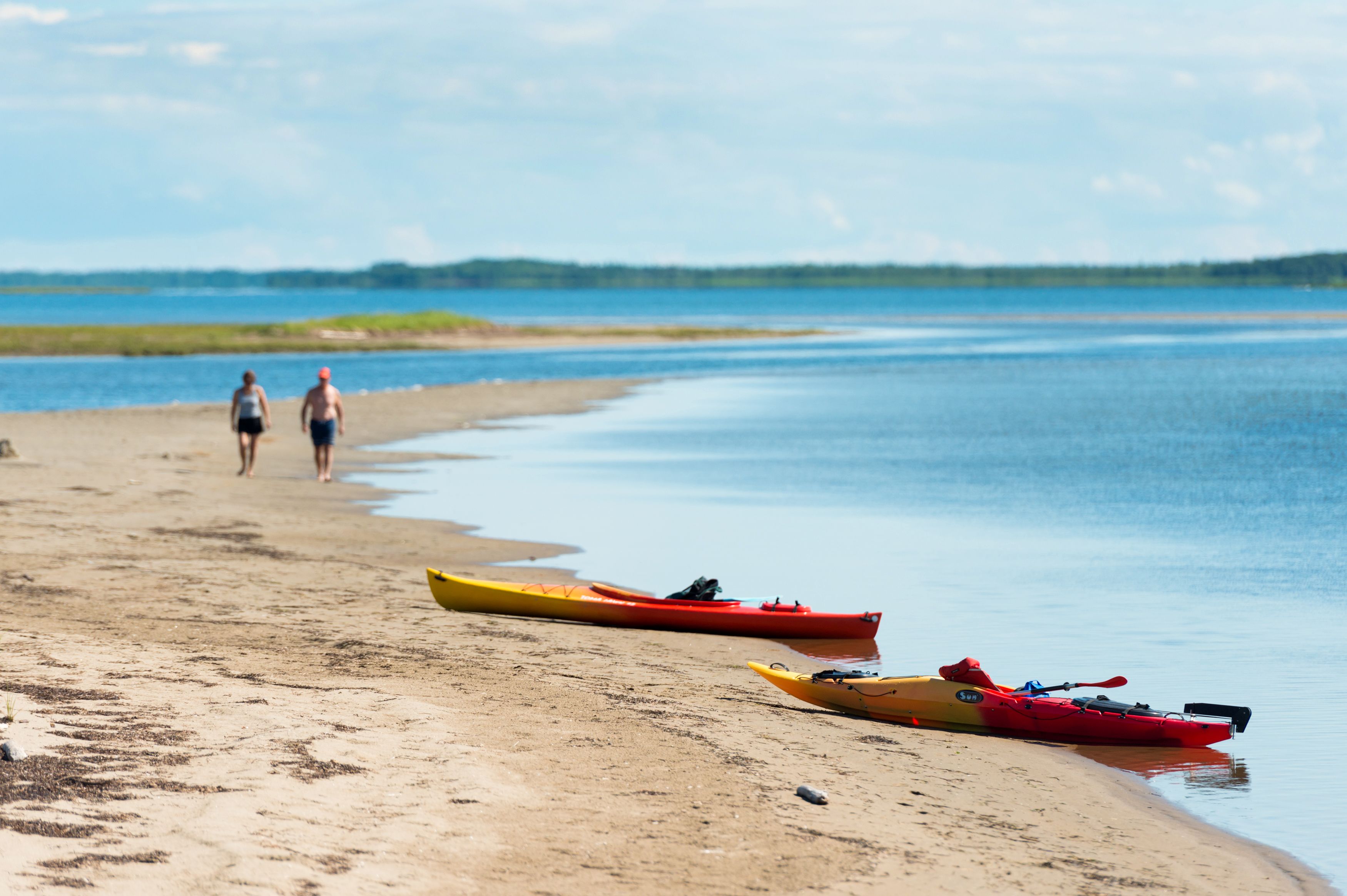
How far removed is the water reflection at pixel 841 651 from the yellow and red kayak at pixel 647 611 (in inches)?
2.5

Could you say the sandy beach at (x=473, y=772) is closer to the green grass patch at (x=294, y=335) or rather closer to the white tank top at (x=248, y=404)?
the white tank top at (x=248, y=404)

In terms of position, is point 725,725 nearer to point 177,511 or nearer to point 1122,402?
point 177,511

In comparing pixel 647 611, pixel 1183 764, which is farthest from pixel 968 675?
pixel 647 611

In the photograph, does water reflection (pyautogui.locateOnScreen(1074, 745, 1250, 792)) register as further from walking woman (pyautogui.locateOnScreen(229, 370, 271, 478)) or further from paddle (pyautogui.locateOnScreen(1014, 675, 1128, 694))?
walking woman (pyautogui.locateOnScreen(229, 370, 271, 478))

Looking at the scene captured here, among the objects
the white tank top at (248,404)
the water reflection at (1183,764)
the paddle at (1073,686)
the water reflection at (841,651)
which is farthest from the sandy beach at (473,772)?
the white tank top at (248,404)

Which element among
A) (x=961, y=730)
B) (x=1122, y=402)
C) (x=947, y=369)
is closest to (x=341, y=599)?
(x=961, y=730)

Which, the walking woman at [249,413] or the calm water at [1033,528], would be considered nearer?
the calm water at [1033,528]

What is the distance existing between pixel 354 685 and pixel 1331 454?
28.5 m

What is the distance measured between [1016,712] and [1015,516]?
1302 cm

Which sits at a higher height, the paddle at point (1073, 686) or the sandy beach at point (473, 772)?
the paddle at point (1073, 686)

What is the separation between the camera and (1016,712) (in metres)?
12.0

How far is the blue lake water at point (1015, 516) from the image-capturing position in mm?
13852

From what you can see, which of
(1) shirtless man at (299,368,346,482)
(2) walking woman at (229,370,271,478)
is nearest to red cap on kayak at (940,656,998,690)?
(1) shirtless man at (299,368,346,482)

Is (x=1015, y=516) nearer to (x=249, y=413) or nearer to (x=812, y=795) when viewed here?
(x=249, y=413)
